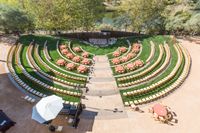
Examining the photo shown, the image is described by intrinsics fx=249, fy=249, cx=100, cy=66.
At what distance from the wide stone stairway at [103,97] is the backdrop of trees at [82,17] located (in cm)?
1380

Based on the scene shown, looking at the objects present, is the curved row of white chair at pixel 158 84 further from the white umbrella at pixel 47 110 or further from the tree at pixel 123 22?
the tree at pixel 123 22

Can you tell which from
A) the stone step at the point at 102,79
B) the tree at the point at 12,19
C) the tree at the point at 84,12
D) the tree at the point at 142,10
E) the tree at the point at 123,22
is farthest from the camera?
the tree at the point at 123,22

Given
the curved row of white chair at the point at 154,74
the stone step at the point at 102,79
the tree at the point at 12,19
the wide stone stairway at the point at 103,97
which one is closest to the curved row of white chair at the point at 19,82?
the wide stone stairway at the point at 103,97

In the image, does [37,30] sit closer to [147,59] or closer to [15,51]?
[15,51]

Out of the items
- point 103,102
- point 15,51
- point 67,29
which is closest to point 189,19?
point 67,29

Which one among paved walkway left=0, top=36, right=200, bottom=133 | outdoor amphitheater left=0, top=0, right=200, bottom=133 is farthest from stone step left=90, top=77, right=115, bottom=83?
paved walkway left=0, top=36, right=200, bottom=133

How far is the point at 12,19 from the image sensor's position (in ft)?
150

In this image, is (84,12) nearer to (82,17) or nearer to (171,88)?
(82,17)

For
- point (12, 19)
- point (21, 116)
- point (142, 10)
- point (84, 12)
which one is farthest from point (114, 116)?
point (12, 19)

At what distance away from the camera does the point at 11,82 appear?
34.9 meters

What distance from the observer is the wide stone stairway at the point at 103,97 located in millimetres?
29737

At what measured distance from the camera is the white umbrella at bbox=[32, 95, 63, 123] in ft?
84.5

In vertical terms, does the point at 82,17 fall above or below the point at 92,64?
above

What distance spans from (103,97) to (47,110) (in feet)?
29.4
